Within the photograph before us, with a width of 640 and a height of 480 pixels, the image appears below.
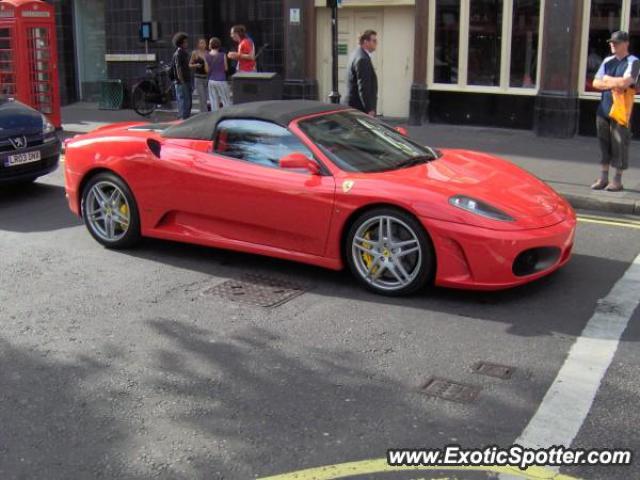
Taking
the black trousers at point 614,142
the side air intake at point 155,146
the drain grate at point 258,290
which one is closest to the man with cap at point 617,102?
the black trousers at point 614,142

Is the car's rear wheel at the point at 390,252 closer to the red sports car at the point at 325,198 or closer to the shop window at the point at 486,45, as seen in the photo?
the red sports car at the point at 325,198

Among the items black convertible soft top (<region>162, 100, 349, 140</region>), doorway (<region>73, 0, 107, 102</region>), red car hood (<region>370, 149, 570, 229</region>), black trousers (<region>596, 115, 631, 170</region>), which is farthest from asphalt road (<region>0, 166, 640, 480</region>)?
doorway (<region>73, 0, 107, 102</region>)

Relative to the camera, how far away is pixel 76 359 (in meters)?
4.96

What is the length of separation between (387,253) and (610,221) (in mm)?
3654

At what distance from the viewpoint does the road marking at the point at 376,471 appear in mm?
3537

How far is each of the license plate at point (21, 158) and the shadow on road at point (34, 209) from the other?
47cm

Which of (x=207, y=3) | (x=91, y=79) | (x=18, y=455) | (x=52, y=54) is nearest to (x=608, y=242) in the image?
(x=18, y=455)

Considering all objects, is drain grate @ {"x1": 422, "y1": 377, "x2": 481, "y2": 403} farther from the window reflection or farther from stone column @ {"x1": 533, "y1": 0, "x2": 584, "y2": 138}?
the window reflection

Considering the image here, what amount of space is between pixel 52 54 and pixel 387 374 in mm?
12697

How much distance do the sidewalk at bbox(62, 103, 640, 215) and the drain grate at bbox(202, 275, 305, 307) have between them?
14.6ft

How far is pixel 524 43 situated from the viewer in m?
14.2

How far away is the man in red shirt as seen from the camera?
50.7ft

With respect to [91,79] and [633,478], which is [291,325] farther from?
[91,79]

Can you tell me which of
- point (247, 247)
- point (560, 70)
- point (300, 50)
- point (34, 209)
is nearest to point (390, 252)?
point (247, 247)
